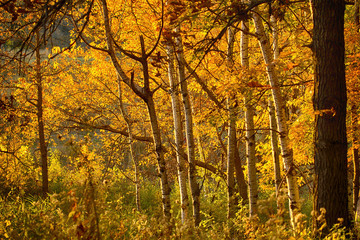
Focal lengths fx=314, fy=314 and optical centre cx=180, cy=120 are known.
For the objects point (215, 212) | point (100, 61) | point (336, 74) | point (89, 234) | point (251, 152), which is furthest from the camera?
point (100, 61)

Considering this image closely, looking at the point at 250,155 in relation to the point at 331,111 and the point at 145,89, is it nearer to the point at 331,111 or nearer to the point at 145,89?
the point at 331,111

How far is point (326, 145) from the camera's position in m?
3.46

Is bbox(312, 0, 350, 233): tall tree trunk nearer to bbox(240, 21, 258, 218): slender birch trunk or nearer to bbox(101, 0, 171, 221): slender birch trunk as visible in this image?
bbox(101, 0, 171, 221): slender birch trunk

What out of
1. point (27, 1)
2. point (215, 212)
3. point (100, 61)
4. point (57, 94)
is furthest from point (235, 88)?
point (57, 94)

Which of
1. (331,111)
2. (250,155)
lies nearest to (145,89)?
(331,111)

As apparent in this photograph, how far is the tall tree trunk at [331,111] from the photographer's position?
3434 millimetres

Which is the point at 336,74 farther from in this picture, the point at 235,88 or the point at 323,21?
the point at 235,88

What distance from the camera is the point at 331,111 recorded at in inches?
134

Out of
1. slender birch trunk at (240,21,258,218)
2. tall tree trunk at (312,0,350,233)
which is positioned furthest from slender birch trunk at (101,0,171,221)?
slender birch trunk at (240,21,258,218)

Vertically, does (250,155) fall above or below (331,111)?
below

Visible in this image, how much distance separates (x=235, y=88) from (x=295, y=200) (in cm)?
190

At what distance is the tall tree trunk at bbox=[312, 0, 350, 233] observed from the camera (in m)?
3.43

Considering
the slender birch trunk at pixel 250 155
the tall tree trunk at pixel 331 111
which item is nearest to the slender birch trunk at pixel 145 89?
the tall tree trunk at pixel 331 111

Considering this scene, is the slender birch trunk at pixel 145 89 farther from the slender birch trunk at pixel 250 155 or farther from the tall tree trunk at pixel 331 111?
the slender birch trunk at pixel 250 155
